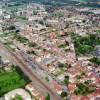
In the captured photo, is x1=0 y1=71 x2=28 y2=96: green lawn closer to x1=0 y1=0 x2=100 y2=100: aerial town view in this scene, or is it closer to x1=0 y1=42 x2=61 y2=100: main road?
x1=0 y1=0 x2=100 y2=100: aerial town view

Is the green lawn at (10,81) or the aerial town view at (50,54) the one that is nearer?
the aerial town view at (50,54)

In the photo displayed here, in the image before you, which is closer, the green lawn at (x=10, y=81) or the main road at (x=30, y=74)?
the main road at (x=30, y=74)

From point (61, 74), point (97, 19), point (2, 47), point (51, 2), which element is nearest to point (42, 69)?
point (61, 74)

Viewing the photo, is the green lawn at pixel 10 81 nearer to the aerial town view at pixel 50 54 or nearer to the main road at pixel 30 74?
the aerial town view at pixel 50 54

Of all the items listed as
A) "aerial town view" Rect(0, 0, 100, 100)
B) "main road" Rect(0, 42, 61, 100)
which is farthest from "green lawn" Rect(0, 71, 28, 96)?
"main road" Rect(0, 42, 61, 100)

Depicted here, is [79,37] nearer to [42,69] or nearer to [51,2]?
[42,69]

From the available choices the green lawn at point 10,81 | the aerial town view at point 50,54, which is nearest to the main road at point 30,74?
the aerial town view at point 50,54

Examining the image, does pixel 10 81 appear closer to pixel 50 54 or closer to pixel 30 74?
pixel 30 74

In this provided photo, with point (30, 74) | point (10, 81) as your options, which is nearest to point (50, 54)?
point (30, 74)
